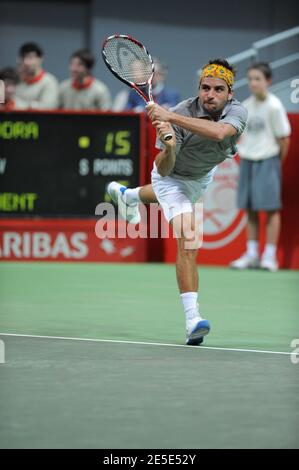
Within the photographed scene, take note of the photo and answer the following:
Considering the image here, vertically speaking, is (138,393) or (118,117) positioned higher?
(118,117)

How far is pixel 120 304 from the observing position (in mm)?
9070

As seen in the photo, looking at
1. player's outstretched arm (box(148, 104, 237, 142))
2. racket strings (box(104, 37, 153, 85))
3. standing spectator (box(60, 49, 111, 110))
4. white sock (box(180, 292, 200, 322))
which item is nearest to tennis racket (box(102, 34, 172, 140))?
racket strings (box(104, 37, 153, 85))

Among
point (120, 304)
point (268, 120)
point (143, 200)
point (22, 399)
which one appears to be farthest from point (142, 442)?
point (268, 120)

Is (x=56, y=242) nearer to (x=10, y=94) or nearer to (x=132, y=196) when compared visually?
(x=10, y=94)

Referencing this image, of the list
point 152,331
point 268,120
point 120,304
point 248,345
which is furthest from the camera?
point 268,120

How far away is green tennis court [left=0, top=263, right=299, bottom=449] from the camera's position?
438 centimetres

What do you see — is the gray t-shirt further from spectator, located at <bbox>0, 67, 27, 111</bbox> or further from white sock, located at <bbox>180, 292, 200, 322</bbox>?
spectator, located at <bbox>0, 67, 27, 111</bbox>

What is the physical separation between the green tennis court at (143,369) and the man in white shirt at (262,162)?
6.34 ft

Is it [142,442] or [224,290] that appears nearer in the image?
[142,442]

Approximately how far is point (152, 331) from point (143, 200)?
107 cm

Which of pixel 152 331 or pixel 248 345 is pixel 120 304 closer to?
pixel 152 331

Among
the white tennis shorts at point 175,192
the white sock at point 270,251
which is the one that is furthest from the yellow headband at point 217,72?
the white sock at point 270,251

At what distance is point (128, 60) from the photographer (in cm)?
722
